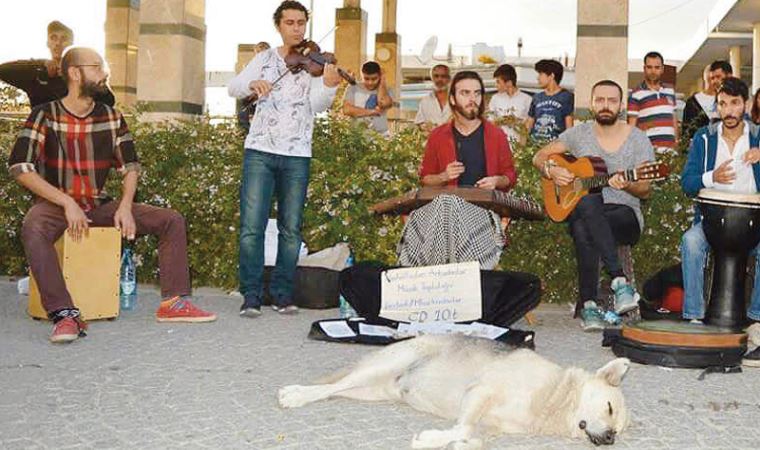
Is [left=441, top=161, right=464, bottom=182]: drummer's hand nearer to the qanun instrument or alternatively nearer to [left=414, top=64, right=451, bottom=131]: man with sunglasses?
the qanun instrument

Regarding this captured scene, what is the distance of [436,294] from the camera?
21.6 ft

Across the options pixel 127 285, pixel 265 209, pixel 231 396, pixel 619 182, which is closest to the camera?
pixel 231 396

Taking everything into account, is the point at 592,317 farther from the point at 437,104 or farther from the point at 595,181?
the point at 437,104

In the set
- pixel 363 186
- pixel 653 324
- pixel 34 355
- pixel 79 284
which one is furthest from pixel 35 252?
pixel 653 324

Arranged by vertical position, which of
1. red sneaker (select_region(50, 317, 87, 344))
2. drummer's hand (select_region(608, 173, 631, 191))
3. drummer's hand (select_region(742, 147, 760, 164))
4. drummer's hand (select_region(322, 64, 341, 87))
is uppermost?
drummer's hand (select_region(322, 64, 341, 87))

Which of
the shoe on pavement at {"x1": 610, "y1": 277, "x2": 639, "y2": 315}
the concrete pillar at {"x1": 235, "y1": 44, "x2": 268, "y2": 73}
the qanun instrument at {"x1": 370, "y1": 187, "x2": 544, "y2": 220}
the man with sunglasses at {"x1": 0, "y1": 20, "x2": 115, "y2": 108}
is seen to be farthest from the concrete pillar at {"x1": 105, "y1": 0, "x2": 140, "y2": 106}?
the shoe on pavement at {"x1": 610, "y1": 277, "x2": 639, "y2": 315}

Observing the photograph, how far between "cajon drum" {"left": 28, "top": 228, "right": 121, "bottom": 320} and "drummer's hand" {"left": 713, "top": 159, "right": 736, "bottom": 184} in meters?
4.04

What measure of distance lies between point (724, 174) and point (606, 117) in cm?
110

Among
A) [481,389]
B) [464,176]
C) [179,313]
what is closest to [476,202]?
[464,176]

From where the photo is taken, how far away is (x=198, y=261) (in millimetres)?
8719

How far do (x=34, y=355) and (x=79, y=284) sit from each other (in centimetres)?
111

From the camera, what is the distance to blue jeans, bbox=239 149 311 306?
7402 millimetres

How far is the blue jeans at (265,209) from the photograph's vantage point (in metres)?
7.40

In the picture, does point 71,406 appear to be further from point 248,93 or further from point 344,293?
point 248,93
